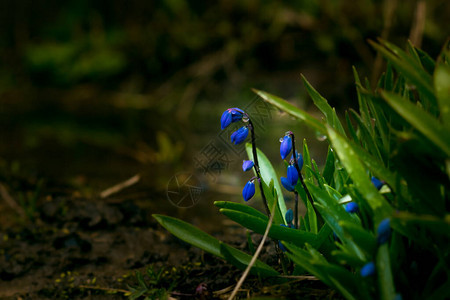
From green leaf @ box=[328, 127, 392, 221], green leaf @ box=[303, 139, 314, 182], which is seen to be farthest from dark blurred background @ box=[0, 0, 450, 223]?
green leaf @ box=[328, 127, 392, 221]

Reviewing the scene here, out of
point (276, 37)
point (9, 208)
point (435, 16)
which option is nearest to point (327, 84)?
point (276, 37)

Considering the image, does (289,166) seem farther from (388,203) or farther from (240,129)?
(388,203)

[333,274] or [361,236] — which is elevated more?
[361,236]

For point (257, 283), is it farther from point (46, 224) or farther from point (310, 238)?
point (46, 224)

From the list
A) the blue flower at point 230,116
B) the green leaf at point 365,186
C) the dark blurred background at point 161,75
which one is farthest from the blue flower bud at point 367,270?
the dark blurred background at point 161,75

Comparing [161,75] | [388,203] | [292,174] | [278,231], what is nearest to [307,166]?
[292,174]

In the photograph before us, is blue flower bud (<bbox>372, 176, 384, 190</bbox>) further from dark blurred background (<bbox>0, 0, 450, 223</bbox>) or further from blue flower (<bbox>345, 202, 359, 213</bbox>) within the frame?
dark blurred background (<bbox>0, 0, 450, 223</bbox>)

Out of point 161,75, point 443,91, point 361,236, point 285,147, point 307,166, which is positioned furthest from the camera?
point 161,75
